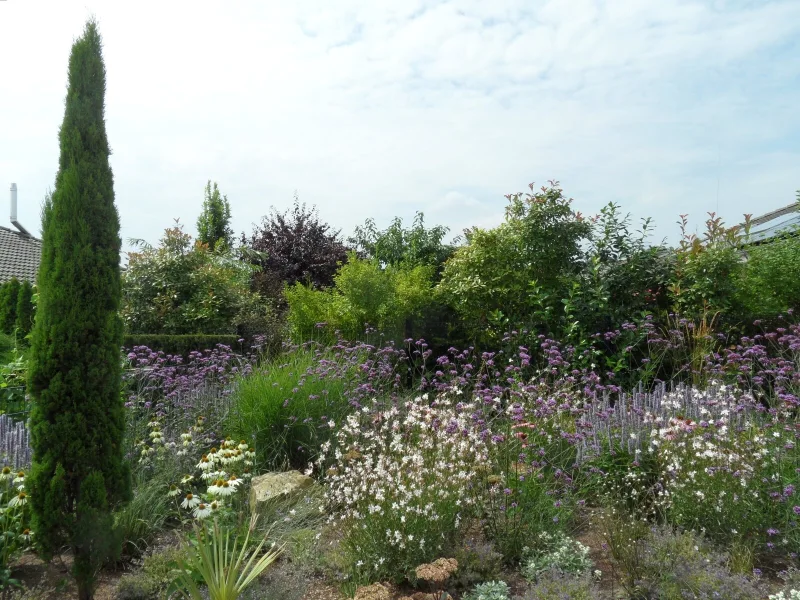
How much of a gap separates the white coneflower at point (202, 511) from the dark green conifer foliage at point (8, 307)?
12.5 metres

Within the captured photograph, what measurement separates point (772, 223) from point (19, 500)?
15.9 metres

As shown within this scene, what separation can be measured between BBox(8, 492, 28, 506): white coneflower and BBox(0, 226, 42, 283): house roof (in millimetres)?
19151

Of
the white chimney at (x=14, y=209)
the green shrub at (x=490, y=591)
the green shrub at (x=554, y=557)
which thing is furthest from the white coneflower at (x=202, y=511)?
the white chimney at (x=14, y=209)

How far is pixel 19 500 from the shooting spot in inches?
179

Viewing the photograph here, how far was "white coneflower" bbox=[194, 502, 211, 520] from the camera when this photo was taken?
4.42 metres

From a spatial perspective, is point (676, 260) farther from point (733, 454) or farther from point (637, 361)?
point (733, 454)

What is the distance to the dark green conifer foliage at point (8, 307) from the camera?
584 inches

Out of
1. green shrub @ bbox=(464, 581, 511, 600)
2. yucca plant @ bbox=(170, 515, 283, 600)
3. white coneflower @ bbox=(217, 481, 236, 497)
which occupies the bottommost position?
→ green shrub @ bbox=(464, 581, 511, 600)

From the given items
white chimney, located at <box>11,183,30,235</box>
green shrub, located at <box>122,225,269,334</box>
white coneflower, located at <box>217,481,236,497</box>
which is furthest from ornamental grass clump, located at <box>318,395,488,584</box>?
white chimney, located at <box>11,183,30,235</box>

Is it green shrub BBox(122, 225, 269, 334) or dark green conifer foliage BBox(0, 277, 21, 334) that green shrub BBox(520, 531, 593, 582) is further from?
dark green conifer foliage BBox(0, 277, 21, 334)

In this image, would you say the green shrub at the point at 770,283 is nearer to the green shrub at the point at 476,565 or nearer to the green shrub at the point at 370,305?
the green shrub at the point at 370,305

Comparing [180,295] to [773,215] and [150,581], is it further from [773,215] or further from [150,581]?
[773,215]

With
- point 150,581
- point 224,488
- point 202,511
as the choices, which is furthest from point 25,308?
point 150,581

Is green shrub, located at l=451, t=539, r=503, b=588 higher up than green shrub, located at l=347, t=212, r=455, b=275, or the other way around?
green shrub, located at l=347, t=212, r=455, b=275
